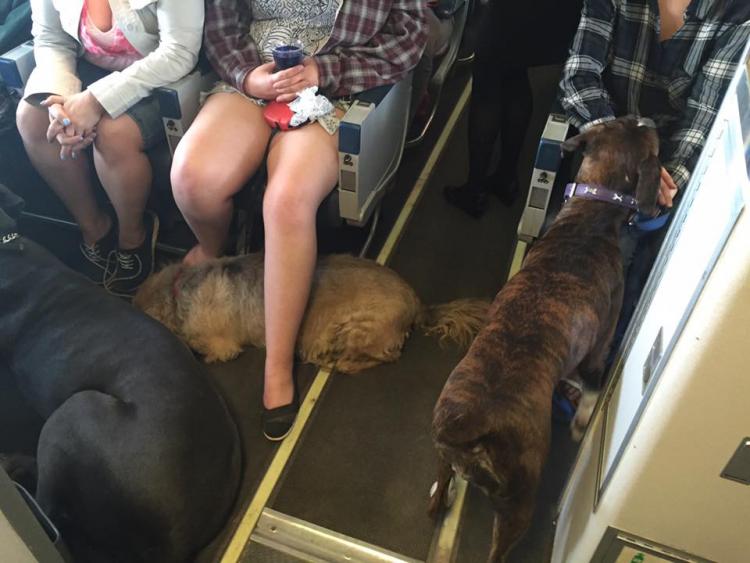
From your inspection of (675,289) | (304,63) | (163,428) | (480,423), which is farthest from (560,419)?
(304,63)

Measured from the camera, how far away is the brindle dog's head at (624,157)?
146 centimetres

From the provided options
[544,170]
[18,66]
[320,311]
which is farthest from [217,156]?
[544,170]

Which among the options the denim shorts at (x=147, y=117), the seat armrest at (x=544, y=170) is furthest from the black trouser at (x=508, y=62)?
the denim shorts at (x=147, y=117)

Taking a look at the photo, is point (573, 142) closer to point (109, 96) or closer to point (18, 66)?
point (109, 96)

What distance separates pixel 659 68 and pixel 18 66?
1.84 metres

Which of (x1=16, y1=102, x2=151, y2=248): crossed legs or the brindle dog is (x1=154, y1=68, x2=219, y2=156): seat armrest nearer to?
(x1=16, y1=102, x2=151, y2=248): crossed legs

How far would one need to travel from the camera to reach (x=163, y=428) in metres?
1.29

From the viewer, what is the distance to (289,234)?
1.64 meters

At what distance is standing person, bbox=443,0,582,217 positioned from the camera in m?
1.89

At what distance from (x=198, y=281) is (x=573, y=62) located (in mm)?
1209

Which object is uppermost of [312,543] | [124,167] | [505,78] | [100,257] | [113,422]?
[505,78]

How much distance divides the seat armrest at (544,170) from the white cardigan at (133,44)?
39.7 inches

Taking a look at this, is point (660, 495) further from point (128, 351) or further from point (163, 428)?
point (128, 351)

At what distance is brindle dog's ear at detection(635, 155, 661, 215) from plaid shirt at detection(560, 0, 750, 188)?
0.12 metres
